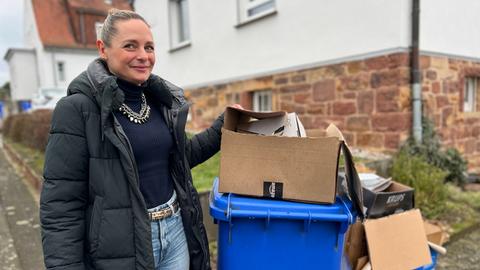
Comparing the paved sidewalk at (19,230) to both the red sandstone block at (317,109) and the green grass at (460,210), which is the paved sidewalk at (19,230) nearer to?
the green grass at (460,210)

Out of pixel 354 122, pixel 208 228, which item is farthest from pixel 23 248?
pixel 354 122

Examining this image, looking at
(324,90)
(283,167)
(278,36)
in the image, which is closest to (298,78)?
(324,90)

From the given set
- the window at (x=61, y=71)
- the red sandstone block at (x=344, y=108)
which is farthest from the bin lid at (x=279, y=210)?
the window at (x=61, y=71)

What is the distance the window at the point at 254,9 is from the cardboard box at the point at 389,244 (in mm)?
4592

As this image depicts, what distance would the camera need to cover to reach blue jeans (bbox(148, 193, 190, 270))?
1.56 m

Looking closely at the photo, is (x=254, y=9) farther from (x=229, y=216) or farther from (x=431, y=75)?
(x=229, y=216)

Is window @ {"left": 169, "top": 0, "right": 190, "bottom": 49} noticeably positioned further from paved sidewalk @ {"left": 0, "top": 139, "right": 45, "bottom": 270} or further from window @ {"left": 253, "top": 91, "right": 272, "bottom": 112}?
paved sidewalk @ {"left": 0, "top": 139, "right": 45, "bottom": 270}

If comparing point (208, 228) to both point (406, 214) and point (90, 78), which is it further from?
point (90, 78)

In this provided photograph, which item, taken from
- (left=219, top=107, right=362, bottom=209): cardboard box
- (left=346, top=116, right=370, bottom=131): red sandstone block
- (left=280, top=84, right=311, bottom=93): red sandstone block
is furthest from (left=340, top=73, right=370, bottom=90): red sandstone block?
(left=219, top=107, right=362, bottom=209): cardboard box

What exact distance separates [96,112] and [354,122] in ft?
13.8

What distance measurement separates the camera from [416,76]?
170 inches

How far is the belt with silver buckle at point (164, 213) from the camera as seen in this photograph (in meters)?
1.55

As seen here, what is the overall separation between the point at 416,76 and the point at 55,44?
910 inches

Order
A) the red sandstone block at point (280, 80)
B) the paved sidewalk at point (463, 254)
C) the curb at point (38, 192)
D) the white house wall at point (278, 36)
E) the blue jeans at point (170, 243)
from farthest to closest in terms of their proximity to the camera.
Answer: the red sandstone block at point (280, 80), the white house wall at point (278, 36), the curb at point (38, 192), the paved sidewalk at point (463, 254), the blue jeans at point (170, 243)
